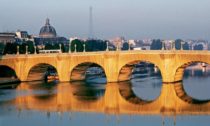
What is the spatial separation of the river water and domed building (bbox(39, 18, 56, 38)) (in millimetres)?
111844

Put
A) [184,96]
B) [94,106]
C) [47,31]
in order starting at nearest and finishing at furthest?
[94,106], [184,96], [47,31]

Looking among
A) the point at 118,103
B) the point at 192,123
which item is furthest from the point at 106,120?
the point at 118,103

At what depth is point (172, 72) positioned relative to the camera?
66.0 m

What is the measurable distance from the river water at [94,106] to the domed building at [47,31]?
112m

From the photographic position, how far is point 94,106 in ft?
162

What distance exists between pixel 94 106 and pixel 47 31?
13682 centimetres

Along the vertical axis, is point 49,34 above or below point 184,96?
above

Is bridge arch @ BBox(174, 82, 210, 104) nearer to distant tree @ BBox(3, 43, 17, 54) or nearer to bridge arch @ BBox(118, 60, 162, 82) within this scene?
bridge arch @ BBox(118, 60, 162, 82)

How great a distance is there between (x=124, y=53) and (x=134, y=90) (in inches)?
304

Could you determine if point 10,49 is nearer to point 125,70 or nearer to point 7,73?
point 7,73

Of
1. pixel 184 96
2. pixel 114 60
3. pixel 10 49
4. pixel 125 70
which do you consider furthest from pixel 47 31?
pixel 184 96

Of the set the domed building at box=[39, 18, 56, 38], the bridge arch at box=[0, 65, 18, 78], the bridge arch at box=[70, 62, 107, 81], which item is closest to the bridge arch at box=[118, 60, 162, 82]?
the bridge arch at box=[70, 62, 107, 81]

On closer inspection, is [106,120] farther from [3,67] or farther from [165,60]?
[3,67]

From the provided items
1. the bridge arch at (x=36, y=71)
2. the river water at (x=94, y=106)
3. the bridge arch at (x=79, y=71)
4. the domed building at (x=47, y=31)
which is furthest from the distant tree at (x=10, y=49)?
the domed building at (x=47, y=31)
